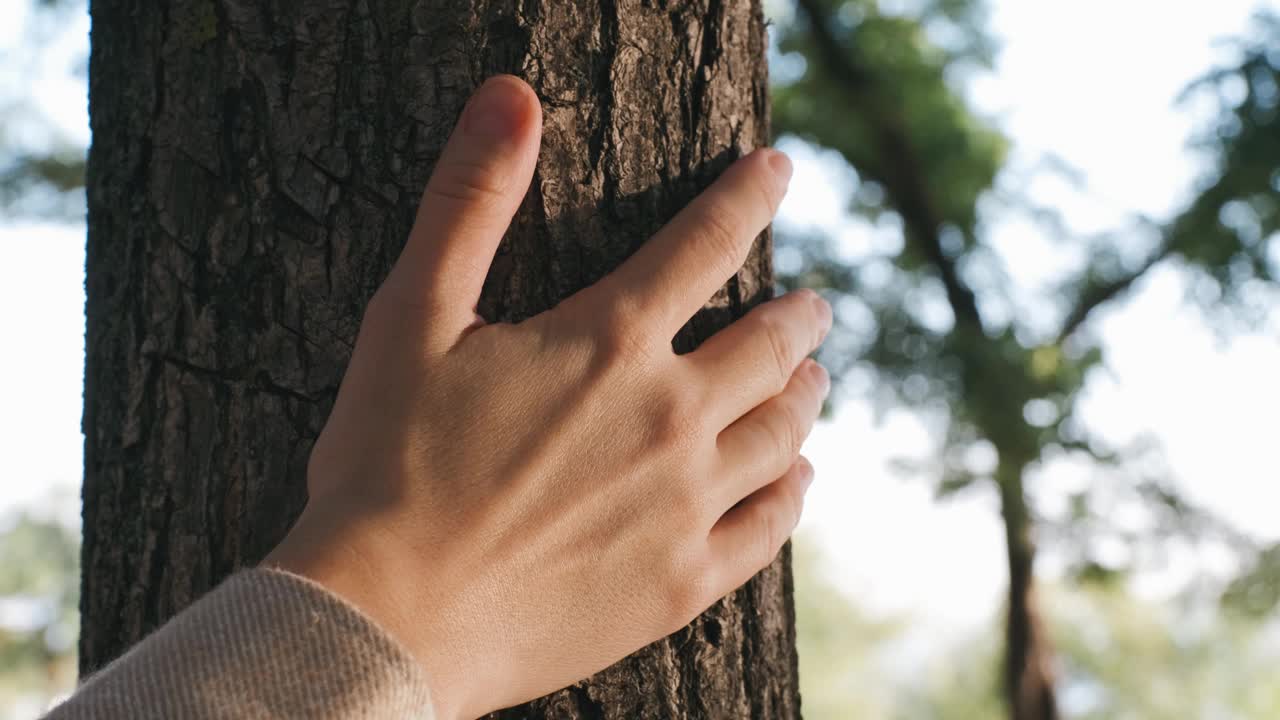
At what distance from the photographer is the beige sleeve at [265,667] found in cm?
71

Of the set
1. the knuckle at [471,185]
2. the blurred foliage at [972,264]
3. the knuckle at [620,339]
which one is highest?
the blurred foliage at [972,264]

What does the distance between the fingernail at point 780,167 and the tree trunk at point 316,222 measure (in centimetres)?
8

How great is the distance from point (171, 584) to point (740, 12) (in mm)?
1018

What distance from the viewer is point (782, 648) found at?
119 cm

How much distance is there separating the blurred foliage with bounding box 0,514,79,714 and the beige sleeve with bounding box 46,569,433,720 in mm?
16444

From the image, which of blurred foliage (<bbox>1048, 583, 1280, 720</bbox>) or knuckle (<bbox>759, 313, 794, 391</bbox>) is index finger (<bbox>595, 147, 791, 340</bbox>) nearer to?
knuckle (<bbox>759, 313, 794, 391</bbox>)

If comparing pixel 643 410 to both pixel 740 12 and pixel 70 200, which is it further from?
pixel 70 200

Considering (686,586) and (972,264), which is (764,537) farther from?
(972,264)

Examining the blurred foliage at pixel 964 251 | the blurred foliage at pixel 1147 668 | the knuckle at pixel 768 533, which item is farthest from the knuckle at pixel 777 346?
the blurred foliage at pixel 1147 668

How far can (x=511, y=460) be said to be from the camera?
826 millimetres

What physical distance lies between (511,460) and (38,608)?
1840 cm

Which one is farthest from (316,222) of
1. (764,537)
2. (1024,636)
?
(1024,636)

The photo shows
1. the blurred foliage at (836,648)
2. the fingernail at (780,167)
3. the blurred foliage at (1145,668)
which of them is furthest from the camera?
the blurred foliage at (836,648)

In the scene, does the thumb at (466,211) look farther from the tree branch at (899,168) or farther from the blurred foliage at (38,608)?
the blurred foliage at (38,608)
